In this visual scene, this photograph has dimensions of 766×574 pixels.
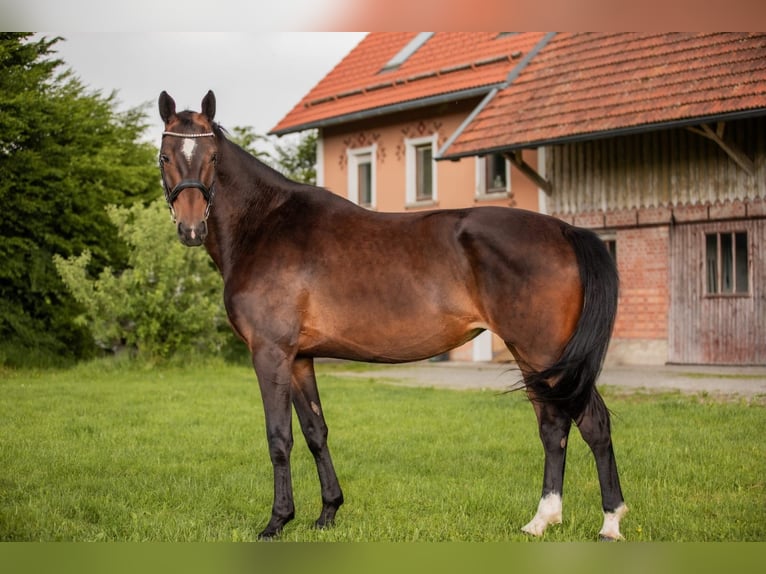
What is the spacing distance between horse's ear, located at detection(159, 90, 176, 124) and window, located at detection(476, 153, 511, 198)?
28.9ft

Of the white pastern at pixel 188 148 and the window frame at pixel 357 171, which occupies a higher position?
the window frame at pixel 357 171

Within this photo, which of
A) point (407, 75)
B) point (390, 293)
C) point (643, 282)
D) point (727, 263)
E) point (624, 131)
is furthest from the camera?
point (407, 75)

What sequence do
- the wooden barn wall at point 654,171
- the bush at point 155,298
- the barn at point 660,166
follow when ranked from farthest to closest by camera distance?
1. the bush at point 155,298
2. the wooden barn wall at point 654,171
3. the barn at point 660,166

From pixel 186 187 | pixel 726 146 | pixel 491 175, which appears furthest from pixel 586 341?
pixel 491 175

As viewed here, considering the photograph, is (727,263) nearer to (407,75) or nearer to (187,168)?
(407,75)

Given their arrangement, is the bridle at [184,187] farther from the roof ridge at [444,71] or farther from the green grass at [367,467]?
the roof ridge at [444,71]

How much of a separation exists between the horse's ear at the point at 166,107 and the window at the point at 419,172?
9.19m

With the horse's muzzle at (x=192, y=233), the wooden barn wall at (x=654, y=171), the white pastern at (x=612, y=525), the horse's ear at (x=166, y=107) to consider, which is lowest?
the white pastern at (x=612, y=525)

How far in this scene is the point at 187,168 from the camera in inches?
150

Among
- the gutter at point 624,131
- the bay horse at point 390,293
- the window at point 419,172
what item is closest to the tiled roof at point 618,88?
the gutter at point 624,131

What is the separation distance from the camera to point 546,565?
Answer: 12.0 ft

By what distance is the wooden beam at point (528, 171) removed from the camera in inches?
440

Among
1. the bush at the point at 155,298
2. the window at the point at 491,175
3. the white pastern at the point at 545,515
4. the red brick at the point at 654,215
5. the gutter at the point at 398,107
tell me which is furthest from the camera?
the window at the point at 491,175

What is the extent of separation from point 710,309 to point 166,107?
8.04m
